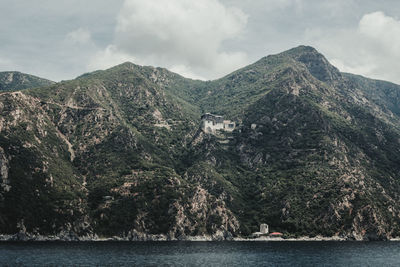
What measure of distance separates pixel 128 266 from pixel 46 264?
73.0ft

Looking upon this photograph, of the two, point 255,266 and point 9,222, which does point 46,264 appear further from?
point 9,222

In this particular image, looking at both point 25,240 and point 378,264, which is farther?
point 25,240

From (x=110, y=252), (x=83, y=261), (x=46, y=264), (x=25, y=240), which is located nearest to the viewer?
(x=46, y=264)

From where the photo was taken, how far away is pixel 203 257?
14838 centimetres

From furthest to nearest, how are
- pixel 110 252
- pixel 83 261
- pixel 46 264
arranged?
pixel 110 252, pixel 83 261, pixel 46 264

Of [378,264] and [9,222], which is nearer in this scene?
[378,264]

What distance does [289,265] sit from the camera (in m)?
131

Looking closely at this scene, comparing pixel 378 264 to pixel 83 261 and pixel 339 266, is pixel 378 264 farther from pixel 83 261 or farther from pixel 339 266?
pixel 83 261

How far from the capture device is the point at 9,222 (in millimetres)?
198250

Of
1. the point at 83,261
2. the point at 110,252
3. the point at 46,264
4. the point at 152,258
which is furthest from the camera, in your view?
the point at 110,252

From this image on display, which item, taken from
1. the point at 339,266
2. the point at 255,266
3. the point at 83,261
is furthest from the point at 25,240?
the point at 339,266

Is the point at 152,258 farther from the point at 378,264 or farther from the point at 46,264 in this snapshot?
the point at 378,264

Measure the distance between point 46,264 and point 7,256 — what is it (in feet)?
66.2

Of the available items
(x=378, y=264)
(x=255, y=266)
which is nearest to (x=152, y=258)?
(x=255, y=266)
